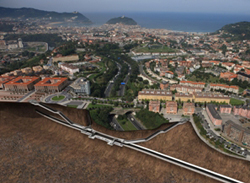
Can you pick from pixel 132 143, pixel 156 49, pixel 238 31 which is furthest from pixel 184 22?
pixel 132 143

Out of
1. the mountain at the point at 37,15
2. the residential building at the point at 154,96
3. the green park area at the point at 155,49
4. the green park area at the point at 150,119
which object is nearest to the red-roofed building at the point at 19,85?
the residential building at the point at 154,96

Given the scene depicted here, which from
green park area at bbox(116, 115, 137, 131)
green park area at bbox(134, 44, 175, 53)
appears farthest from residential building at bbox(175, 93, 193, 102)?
green park area at bbox(134, 44, 175, 53)

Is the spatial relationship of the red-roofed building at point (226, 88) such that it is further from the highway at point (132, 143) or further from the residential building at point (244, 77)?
the highway at point (132, 143)

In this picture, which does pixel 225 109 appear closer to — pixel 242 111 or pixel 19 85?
pixel 242 111

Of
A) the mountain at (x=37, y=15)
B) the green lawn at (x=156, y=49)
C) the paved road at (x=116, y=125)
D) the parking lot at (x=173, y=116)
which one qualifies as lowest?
the paved road at (x=116, y=125)

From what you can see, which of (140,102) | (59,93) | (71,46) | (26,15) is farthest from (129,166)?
(26,15)
